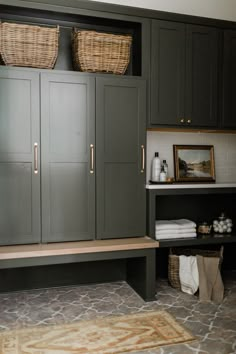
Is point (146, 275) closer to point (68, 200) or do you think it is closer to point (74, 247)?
point (74, 247)

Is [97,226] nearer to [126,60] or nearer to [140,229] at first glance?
[140,229]

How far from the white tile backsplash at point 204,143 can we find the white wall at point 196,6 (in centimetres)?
131

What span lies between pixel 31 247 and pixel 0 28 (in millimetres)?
1825

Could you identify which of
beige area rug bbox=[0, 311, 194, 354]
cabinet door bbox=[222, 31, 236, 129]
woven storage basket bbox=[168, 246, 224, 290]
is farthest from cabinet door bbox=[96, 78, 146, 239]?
cabinet door bbox=[222, 31, 236, 129]

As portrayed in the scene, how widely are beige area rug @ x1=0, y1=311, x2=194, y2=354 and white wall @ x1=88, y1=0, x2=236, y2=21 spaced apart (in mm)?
3020

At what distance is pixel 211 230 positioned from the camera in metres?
3.62

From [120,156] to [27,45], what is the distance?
123 cm

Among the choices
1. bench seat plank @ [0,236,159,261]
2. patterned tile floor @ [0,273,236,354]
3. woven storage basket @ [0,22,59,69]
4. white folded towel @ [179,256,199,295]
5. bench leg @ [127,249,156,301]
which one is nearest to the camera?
patterned tile floor @ [0,273,236,354]

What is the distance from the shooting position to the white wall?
11.7ft

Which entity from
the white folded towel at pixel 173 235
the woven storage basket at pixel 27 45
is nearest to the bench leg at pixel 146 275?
the white folded towel at pixel 173 235

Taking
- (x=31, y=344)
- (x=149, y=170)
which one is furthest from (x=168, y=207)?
(x=31, y=344)

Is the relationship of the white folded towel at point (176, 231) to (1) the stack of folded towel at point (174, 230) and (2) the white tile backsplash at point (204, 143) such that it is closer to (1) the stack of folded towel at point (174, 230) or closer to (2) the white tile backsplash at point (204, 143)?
(1) the stack of folded towel at point (174, 230)

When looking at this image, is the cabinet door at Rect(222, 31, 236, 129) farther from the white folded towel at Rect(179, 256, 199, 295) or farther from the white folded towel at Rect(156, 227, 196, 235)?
the white folded towel at Rect(179, 256, 199, 295)

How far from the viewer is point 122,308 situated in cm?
288
